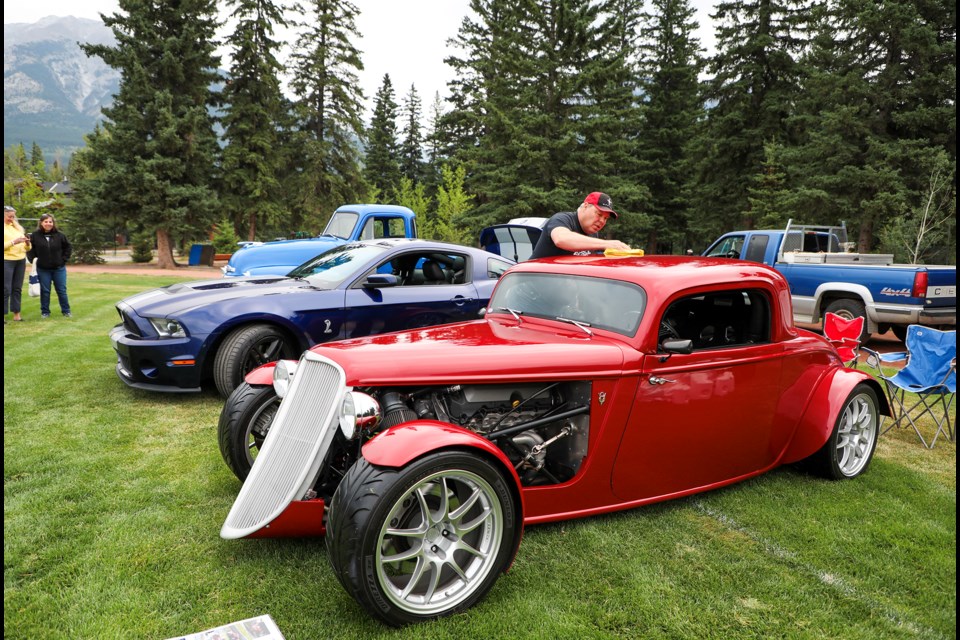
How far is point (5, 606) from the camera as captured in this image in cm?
255

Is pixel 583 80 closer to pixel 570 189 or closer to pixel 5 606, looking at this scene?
pixel 570 189

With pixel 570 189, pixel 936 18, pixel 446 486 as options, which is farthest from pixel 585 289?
pixel 936 18

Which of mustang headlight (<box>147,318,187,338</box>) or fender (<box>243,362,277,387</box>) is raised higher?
mustang headlight (<box>147,318,187,338</box>)

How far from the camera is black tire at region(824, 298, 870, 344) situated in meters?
9.65

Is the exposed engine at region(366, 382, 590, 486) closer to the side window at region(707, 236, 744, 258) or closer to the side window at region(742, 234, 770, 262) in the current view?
the side window at region(742, 234, 770, 262)

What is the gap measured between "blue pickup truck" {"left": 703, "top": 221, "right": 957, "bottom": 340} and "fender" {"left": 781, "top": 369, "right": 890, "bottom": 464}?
20.7 feet

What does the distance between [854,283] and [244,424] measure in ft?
33.2

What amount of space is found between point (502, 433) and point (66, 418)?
4.35 m

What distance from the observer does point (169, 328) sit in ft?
17.6

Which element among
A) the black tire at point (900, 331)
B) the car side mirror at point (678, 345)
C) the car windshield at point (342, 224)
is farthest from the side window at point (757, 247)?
the car side mirror at point (678, 345)

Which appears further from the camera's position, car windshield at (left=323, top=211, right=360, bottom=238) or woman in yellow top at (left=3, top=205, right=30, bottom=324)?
car windshield at (left=323, top=211, right=360, bottom=238)

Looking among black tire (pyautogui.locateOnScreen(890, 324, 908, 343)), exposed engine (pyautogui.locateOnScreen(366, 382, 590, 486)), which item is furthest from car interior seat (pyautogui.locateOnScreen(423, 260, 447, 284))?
black tire (pyautogui.locateOnScreen(890, 324, 908, 343))

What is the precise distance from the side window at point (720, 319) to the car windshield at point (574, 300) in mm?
435

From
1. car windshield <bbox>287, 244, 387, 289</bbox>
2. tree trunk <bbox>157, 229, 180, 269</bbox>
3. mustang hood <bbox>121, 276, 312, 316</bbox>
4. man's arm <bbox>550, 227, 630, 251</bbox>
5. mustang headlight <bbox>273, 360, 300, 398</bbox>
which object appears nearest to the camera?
mustang headlight <bbox>273, 360, 300, 398</bbox>
